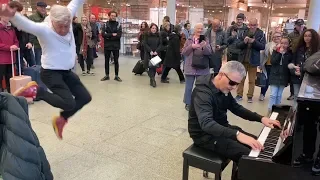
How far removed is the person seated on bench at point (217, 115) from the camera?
6.91 feet

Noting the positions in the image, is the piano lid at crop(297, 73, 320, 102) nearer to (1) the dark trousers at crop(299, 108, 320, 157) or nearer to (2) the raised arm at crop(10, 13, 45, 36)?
(1) the dark trousers at crop(299, 108, 320, 157)

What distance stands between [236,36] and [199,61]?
1.60 m

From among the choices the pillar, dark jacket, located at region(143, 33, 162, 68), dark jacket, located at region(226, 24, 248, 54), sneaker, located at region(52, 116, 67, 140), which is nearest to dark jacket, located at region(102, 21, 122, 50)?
dark jacket, located at region(143, 33, 162, 68)

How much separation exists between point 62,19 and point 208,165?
5.30 feet

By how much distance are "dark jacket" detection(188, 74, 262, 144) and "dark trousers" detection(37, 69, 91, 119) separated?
113cm

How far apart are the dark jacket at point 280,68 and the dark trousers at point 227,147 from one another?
8.83 ft

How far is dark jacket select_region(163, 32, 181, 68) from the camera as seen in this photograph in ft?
21.8

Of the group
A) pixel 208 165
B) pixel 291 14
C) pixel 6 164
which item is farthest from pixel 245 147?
pixel 291 14

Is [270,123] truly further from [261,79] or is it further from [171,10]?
[171,10]


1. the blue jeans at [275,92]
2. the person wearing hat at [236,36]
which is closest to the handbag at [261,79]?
the person wearing hat at [236,36]

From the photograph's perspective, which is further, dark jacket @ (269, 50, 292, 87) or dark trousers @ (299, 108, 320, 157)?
dark jacket @ (269, 50, 292, 87)

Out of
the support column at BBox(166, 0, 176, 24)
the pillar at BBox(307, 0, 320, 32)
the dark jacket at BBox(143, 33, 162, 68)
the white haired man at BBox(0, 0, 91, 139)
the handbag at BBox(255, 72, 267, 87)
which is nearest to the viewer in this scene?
the white haired man at BBox(0, 0, 91, 139)

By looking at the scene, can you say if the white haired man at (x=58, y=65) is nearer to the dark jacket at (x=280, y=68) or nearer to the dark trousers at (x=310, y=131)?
the dark trousers at (x=310, y=131)

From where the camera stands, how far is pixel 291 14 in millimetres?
12125
